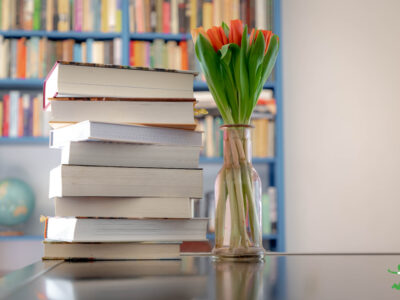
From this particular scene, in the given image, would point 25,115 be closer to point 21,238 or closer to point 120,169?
point 21,238

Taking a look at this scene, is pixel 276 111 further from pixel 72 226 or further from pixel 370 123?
pixel 72 226

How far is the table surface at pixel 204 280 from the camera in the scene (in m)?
0.50

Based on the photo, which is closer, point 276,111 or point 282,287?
point 282,287

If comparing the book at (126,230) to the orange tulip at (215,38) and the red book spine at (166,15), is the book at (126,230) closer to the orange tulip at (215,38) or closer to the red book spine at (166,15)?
the orange tulip at (215,38)

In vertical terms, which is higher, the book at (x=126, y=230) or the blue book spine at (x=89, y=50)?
the blue book spine at (x=89, y=50)

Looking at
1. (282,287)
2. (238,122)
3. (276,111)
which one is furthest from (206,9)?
(282,287)

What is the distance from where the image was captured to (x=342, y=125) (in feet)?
9.67

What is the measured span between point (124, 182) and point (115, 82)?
162mm

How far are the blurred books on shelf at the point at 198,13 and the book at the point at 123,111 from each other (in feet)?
6.53

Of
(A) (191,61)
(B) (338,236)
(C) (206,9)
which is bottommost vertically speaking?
(B) (338,236)

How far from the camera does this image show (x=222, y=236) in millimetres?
797

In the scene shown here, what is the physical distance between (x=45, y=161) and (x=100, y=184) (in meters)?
2.26

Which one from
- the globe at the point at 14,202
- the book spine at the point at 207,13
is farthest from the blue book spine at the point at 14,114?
the book spine at the point at 207,13

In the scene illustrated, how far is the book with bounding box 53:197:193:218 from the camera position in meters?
0.80
